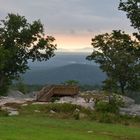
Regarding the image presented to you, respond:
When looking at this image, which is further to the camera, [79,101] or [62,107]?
[79,101]

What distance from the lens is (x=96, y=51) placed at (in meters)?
90.9

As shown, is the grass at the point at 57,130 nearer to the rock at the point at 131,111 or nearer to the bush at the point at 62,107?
the bush at the point at 62,107

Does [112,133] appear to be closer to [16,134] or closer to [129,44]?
[16,134]

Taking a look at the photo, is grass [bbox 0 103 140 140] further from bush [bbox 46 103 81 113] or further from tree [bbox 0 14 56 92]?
tree [bbox 0 14 56 92]

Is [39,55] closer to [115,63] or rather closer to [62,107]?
[115,63]

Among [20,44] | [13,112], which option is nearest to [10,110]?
[13,112]

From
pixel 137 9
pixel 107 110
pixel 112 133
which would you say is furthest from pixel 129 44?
pixel 112 133

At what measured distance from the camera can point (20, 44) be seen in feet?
264

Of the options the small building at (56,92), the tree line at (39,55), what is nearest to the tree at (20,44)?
the tree line at (39,55)

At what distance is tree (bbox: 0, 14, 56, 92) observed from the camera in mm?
79312

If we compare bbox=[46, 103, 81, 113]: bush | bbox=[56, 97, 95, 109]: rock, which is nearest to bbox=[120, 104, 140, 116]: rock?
bbox=[56, 97, 95, 109]: rock

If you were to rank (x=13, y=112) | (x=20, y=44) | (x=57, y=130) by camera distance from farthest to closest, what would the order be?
(x=20, y=44), (x=13, y=112), (x=57, y=130)

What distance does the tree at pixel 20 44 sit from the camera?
7931 cm

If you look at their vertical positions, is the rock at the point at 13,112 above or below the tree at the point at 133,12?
below
